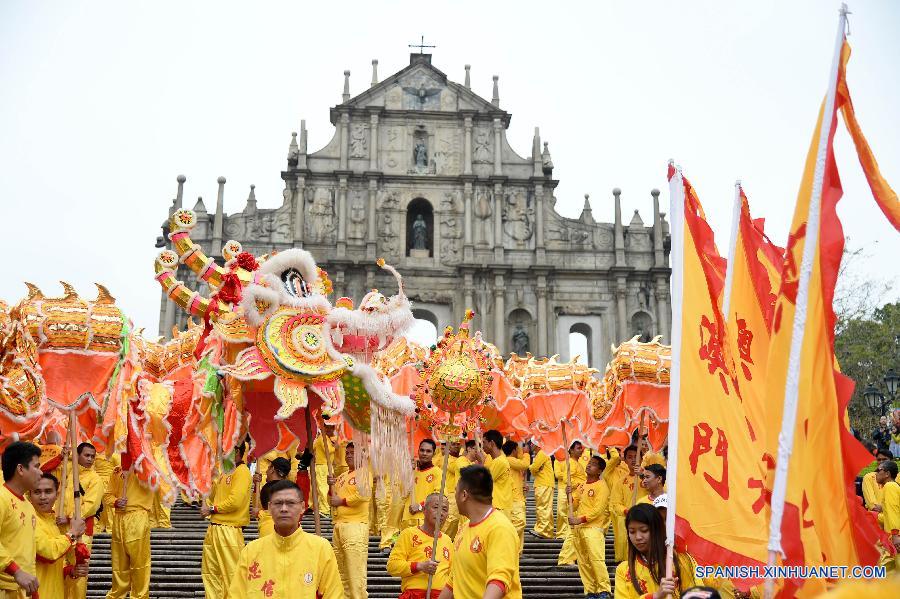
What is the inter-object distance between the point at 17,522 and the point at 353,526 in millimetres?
2991

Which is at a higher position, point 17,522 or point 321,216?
point 321,216

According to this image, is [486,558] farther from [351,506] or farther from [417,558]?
[351,506]

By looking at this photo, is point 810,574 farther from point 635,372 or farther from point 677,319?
point 635,372

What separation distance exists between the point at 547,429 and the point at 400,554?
628 centimetres

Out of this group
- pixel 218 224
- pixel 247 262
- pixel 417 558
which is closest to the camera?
pixel 417 558

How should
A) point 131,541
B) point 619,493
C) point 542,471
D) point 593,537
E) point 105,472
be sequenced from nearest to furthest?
point 131,541, point 593,537, point 105,472, point 619,493, point 542,471

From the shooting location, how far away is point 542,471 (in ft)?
38.2

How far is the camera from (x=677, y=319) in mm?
4012

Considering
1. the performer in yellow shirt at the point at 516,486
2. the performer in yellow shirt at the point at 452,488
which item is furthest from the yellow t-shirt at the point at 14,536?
the performer in yellow shirt at the point at 516,486

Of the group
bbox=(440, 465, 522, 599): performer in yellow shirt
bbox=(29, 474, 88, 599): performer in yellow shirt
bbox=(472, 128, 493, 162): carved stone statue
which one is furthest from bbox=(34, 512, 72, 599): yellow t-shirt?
bbox=(472, 128, 493, 162): carved stone statue

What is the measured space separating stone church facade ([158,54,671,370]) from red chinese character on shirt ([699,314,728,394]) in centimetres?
2078

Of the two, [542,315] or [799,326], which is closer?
[799,326]

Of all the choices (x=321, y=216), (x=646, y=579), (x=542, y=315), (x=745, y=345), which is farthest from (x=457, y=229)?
(x=646, y=579)

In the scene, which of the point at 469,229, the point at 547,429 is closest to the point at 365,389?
the point at 547,429
